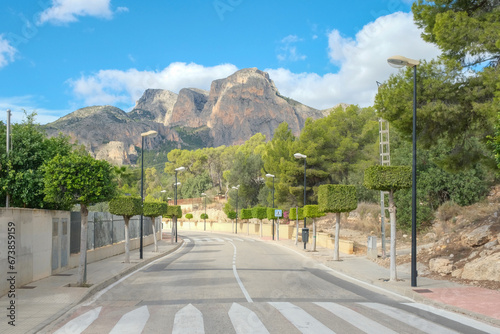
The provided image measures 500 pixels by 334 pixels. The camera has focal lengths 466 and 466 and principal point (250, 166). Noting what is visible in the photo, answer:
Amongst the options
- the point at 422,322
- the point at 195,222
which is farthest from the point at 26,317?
the point at 195,222

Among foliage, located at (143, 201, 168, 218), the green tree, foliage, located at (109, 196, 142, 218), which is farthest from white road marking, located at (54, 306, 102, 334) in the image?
foliage, located at (143, 201, 168, 218)

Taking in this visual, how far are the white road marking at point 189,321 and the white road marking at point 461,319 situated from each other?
5.12 meters

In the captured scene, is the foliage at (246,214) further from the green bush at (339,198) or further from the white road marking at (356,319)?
the white road marking at (356,319)

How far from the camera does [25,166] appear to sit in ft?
69.8

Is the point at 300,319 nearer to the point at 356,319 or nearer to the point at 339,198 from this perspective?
the point at 356,319

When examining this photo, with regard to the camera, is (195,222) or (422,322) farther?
(195,222)

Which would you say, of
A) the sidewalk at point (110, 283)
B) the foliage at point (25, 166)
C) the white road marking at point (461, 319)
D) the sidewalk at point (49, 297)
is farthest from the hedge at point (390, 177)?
the foliage at point (25, 166)

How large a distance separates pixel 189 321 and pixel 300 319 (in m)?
2.14

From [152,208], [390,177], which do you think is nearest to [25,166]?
[152,208]

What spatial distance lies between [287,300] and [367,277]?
18.8 ft

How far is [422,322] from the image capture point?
9.05m

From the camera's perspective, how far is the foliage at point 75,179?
14.0 meters

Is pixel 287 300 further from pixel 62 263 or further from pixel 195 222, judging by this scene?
pixel 195 222

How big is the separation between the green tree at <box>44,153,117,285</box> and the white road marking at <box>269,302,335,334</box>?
667cm
